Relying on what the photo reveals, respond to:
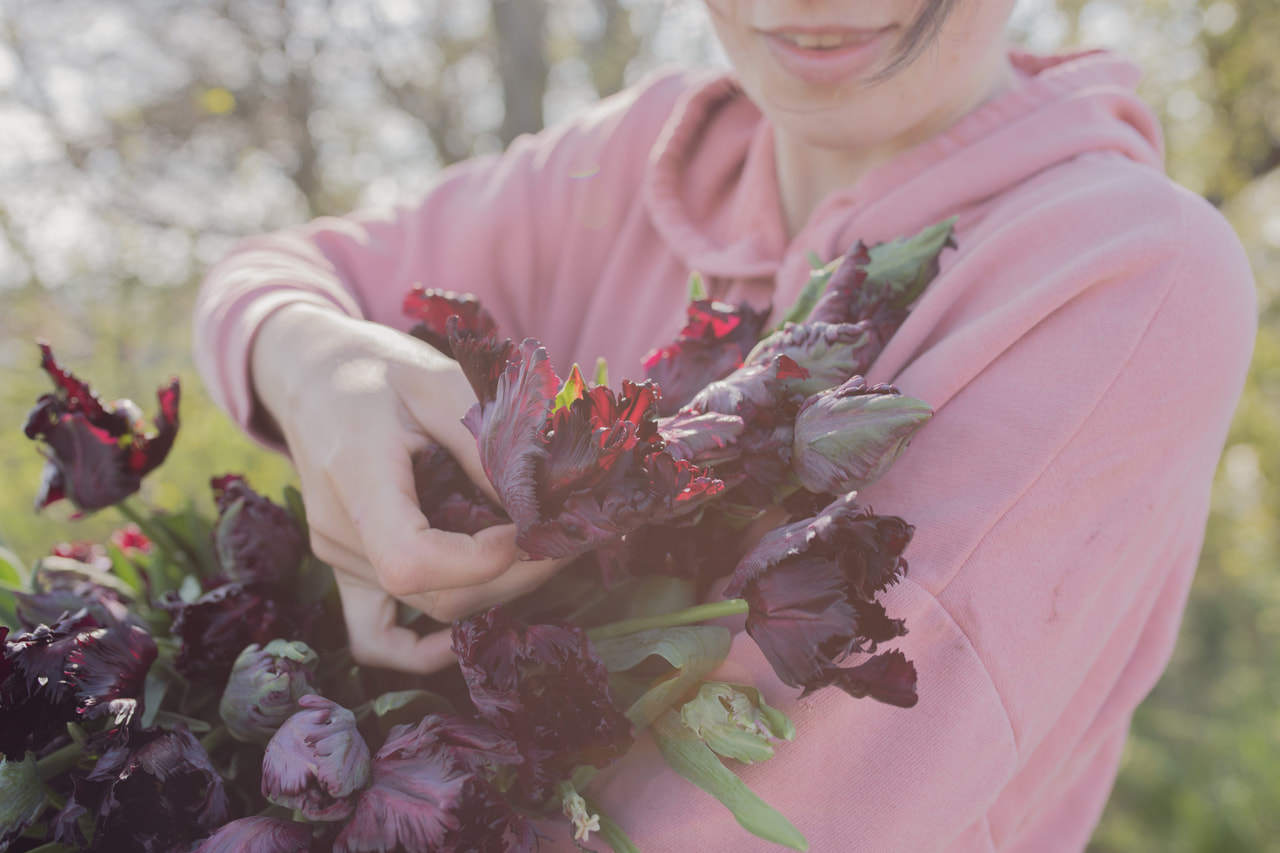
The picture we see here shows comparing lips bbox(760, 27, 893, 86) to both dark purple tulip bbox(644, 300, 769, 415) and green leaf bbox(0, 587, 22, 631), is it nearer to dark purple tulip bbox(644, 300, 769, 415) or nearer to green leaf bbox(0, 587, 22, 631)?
dark purple tulip bbox(644, 300, 769, 415)

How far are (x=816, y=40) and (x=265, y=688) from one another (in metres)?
0.67

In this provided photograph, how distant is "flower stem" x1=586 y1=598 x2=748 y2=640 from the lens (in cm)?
55

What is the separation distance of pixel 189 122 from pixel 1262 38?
20.1ft

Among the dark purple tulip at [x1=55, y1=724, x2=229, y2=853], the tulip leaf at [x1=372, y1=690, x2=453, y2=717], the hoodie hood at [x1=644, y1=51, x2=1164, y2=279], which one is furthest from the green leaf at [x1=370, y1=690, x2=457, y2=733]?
the hoodie hood at [x1=644, y1=51, x2=1164, y2=279]

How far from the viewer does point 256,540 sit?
708mm

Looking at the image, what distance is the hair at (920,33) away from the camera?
0.71m

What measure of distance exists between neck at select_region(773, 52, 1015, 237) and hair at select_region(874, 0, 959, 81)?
118mm

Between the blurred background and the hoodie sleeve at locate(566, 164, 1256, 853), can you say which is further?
the blurred background

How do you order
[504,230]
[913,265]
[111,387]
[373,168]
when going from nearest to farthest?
[913,265]
[504,230]
[111,387]
[373,168]

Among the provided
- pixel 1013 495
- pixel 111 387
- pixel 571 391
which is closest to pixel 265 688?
pixel 571 391

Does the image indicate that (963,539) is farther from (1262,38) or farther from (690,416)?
(1262,38)

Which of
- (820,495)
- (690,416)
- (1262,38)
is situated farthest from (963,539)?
(1262,38)

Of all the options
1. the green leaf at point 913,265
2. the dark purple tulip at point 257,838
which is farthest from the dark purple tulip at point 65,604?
the green leaf at point 913,265

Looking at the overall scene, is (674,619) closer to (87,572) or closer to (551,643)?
(551,643)
